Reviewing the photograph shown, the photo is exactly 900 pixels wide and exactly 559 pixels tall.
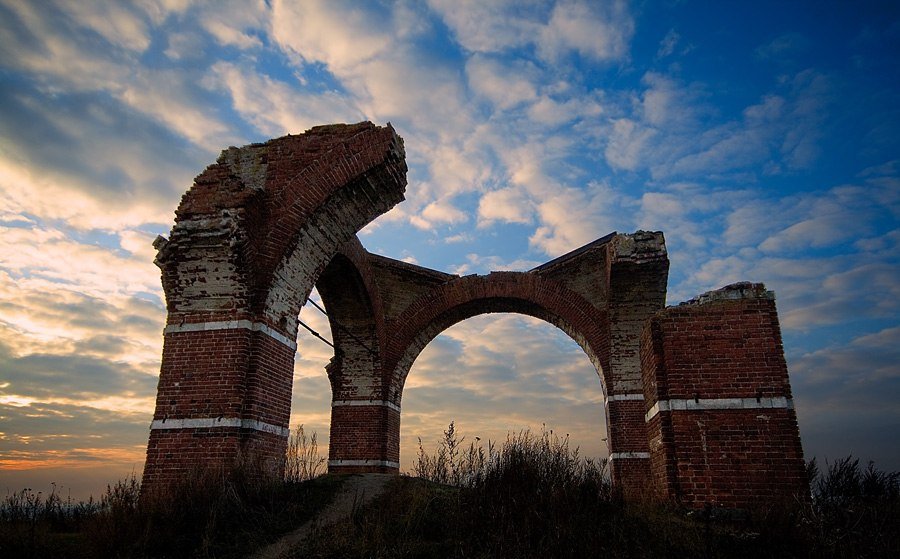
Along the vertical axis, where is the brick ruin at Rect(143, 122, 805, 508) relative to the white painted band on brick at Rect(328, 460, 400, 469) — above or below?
above

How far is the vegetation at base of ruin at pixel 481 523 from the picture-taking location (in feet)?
18.6

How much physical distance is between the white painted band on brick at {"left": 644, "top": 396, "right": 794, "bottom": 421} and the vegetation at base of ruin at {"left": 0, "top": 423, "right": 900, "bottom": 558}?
3.85 feet

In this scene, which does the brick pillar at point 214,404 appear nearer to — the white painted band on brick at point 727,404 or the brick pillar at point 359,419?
the white painted band on brick at point 727,404

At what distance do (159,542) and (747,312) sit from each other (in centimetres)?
755

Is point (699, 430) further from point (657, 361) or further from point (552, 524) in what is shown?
point (552, 524)

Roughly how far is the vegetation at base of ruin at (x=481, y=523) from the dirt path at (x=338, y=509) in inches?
6.1

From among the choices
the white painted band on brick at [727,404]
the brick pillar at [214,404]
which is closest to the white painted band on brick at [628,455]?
the white painted band on brick at [727,404]

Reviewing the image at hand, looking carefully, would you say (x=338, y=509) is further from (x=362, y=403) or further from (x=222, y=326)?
(x=362, y=403)

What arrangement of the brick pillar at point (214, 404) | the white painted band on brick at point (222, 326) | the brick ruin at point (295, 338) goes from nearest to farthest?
1. the brick ruin at point (295, 338)
2. the brick pillar at point (214, 404)
3. the white painted band on brick at point (222, 326)

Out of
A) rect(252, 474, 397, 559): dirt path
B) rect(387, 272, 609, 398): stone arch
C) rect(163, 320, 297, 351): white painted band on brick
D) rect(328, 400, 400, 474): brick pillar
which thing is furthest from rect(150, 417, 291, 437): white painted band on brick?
rect(387, 272, 609, 398): stone arch

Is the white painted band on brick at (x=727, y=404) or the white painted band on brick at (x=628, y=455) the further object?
the white painted band on brick at (x=628, y=455)

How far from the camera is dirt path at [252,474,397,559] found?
6.57m

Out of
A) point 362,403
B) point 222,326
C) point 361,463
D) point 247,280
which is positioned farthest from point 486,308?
point 222,326

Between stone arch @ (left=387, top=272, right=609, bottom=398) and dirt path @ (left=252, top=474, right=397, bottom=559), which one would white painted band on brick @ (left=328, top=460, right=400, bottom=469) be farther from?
dirt path @ (left=252, top=474, right=397, bottom=559)
